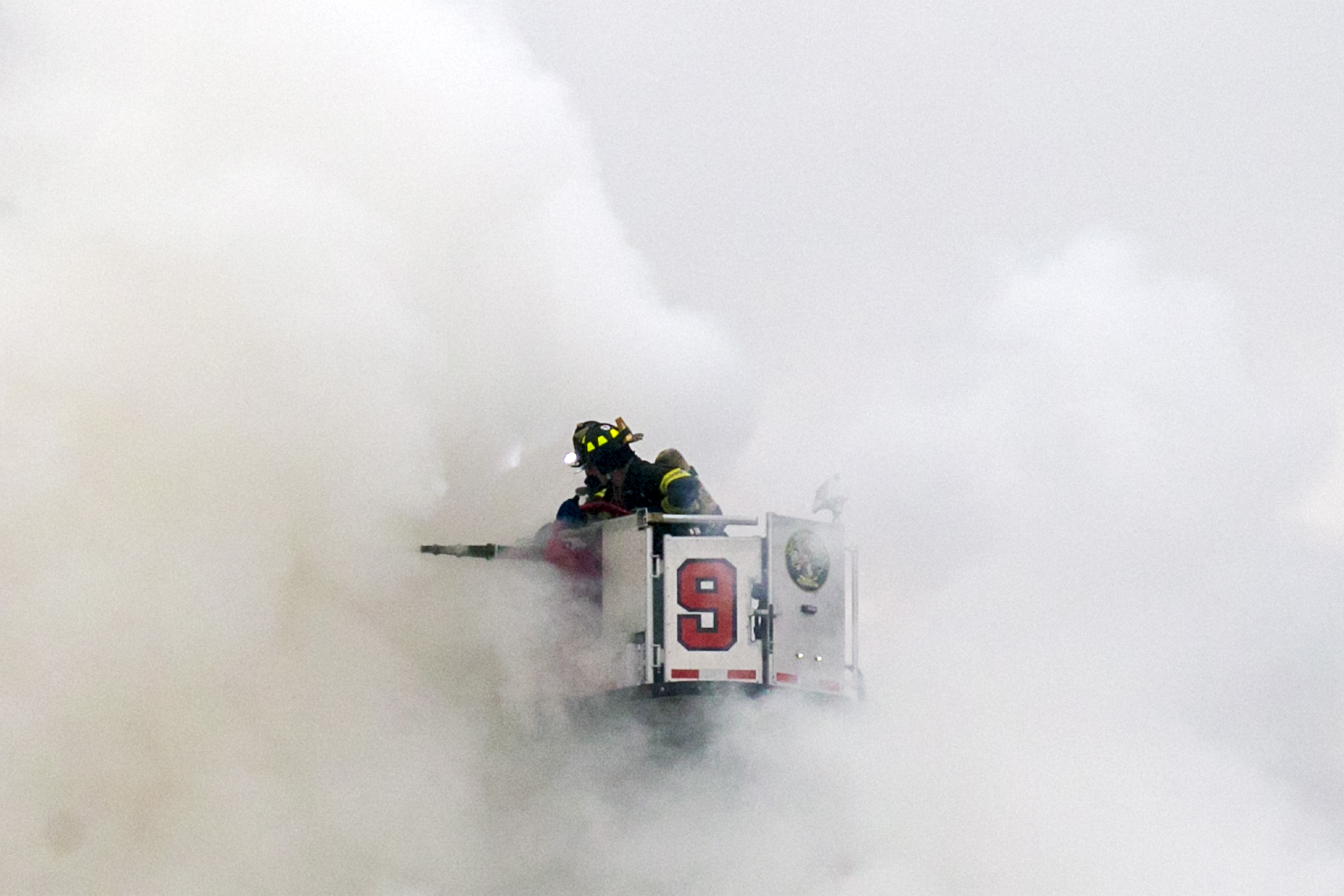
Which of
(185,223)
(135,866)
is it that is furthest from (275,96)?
(135,866)

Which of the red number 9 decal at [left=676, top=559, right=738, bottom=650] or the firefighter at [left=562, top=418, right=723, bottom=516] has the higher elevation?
the firefighter at [left=562, top=418, right=723, bottom=516]

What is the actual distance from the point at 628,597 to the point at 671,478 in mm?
1031

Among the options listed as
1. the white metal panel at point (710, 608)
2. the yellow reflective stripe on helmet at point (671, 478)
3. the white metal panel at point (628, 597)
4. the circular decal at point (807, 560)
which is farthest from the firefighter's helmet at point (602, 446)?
the circular decal at point (807, 560)

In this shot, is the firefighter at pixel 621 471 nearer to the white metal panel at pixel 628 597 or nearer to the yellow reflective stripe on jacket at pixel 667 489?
the yellow reflective stripe on jacket at pixel 667 489

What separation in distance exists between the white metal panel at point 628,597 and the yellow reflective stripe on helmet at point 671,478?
1.65 feet

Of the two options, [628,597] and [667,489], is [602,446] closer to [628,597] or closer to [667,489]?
[667,489]

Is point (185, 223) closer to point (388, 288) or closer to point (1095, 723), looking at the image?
point (388, 288)

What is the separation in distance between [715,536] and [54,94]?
18.5ft

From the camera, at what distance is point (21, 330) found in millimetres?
14664

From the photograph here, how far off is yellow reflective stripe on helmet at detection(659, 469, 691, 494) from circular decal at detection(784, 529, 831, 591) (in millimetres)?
993

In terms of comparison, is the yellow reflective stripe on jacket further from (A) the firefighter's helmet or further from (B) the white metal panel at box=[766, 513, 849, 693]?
(B) the white metal panel at box=[766, 513, 849, 693]

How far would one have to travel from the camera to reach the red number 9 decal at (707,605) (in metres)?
15.4

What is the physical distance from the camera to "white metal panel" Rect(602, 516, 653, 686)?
15.4 m

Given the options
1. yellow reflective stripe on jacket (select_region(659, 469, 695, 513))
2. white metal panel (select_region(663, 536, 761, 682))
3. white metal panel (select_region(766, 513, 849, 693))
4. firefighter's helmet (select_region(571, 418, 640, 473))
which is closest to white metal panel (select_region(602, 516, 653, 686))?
white metal panel (select_region(663, 536, 761, 682))
